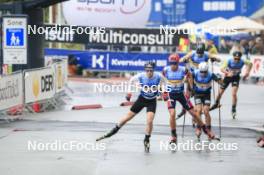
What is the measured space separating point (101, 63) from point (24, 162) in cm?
2483

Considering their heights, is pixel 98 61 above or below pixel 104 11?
below

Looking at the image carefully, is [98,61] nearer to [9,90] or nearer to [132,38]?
[132,38]

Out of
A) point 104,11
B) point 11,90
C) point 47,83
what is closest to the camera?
point 11,90

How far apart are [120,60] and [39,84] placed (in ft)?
48.2

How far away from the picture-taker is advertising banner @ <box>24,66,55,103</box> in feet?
76.0

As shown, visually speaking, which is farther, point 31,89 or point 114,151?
point 31,89

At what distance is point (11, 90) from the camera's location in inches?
860

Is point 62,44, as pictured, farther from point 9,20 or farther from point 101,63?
point 9,20

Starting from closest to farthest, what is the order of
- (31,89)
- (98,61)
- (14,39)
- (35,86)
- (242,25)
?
(14,39), (31,89), (35,86), (98,61), (242,25)

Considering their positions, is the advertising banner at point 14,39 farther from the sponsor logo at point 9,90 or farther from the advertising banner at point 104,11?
the advertising banner at point 104,11

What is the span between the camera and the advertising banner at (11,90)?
21172 mm

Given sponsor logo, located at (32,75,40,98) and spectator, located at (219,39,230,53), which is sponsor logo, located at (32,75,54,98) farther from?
spectator, located at (219,39,230,53)

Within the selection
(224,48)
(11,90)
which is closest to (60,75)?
(11,90)

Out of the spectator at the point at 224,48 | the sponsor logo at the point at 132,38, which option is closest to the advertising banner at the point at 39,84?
the sponsor logo at the point at 132,38
